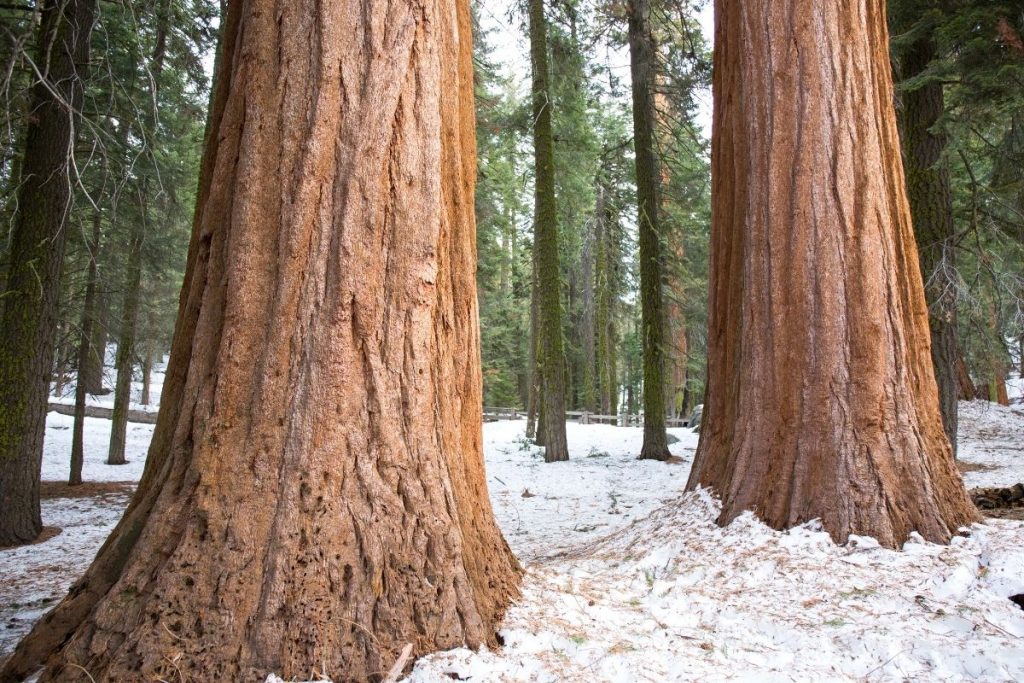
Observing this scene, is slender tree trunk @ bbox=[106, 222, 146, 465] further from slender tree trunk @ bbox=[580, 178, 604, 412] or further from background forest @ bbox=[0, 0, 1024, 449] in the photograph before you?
slender tree trunk @ bbox=[580, 178, 604, 412]

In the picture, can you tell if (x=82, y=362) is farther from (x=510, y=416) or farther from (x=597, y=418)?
(x=510, y=416)

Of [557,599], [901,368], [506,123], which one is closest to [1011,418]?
[506,123]

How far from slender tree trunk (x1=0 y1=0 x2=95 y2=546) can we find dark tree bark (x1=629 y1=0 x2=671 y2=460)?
29.7 ft

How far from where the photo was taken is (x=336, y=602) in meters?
2.32

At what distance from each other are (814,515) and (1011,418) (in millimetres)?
15902

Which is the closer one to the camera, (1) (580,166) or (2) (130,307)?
(2) (130,307)

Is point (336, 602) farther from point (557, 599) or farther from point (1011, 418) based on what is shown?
point (1011, 418)

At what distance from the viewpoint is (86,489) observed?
10070mm

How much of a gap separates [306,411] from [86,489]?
9712 mm

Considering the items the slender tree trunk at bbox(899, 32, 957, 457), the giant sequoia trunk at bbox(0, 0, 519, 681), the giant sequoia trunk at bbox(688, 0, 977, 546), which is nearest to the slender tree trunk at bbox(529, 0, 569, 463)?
the slender tree trunk at bbox(899, 32, 957, 457)

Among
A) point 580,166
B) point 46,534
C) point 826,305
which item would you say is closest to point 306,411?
point 826,305

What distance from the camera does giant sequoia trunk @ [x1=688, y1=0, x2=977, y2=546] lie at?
13.0ft

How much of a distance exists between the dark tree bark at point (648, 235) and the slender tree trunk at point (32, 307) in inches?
356

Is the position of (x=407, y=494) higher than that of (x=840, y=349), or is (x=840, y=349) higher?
(x=840, y=349)
